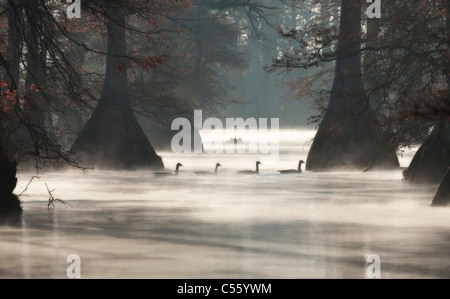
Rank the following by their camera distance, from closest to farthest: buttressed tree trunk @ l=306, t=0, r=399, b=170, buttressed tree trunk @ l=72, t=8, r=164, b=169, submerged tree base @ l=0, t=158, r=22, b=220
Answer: submerged tree base @ l=0, t=158, r=22, b=220, buttressed tree trunk @ l=306, t=0, r=399, b=170, buttressed tree trunk @ l=72, t=8, r=164, b=169

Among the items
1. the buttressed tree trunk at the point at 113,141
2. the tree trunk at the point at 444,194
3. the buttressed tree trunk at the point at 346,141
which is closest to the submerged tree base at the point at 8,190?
the tree trunk at the point at 444,194

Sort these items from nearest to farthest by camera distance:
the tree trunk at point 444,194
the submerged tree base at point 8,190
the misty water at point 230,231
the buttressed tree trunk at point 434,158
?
the misty water at point 230,231 → the submerged tree base at point 8,190 → the tree trunk at point 444,194 → the buttressed tree trunk at point 434,158

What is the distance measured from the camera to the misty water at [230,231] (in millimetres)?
13172

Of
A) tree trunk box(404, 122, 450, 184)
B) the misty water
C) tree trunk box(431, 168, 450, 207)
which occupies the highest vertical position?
tree trunk box(404, 122, 450, 184)

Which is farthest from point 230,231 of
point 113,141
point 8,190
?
point 113,141

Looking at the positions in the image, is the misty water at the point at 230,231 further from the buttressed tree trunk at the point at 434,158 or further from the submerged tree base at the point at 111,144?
the submerged tree base at the point at 111,144

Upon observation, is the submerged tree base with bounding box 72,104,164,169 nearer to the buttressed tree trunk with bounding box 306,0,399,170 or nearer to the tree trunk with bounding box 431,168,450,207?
the buttressed tree trunk with bounding box 306,0,399,170

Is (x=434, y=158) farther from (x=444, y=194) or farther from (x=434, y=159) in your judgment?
(x=444, y=194)

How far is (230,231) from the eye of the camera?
56.8 feet

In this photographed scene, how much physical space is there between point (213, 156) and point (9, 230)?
3187cm

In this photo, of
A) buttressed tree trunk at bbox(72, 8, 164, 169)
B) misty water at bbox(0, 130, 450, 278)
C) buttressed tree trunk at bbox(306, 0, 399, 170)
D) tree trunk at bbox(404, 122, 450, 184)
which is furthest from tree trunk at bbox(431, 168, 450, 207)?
buttressed tree trunk at bbox(72, 8, 164, 169)

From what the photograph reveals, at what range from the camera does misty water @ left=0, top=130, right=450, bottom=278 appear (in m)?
13.2
